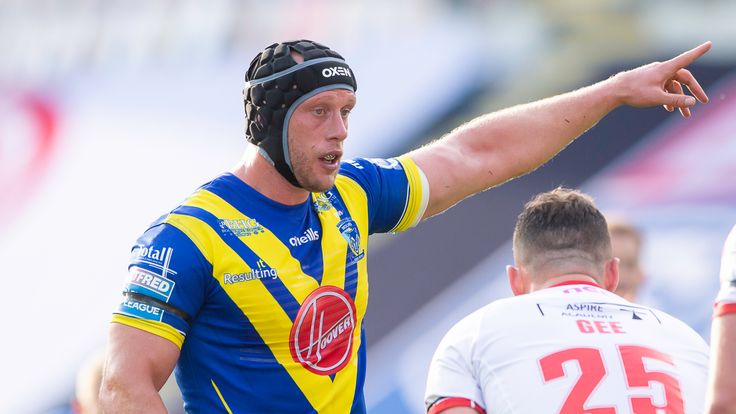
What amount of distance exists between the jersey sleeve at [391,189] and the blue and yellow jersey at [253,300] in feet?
0.71

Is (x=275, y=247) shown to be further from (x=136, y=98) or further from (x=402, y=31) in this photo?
(x=136, y=98)

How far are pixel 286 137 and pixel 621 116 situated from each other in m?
5.23

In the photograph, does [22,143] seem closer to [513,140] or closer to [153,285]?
[513,140]

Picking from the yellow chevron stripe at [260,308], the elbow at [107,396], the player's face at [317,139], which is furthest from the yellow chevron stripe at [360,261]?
the elbow at [107,396]

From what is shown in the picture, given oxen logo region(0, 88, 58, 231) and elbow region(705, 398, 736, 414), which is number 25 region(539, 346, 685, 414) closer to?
elbow region(705, 398, 736, 414)

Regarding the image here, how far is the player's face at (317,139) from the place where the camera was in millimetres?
4129

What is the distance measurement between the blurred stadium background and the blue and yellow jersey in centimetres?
440

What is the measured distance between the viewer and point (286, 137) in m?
4.17

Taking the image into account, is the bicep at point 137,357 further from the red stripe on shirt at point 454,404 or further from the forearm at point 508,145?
the forearm at point 508,145

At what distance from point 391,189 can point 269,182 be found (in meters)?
0.57

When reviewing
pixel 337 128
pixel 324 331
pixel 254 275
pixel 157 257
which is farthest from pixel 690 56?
pixel 157 257

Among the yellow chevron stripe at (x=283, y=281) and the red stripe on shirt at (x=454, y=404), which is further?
the yellow chevron stripe at (x=283, y=281)

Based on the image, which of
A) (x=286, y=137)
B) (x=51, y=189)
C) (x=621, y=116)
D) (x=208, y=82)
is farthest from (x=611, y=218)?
(x=51, y=189)

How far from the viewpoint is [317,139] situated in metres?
4.15
